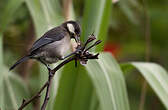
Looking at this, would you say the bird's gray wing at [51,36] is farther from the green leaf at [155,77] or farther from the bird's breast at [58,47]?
the green leaf at [155,77]

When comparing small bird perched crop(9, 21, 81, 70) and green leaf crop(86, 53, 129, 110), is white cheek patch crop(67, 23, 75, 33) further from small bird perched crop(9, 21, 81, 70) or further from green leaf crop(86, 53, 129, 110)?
green leaf crop(86, 53, 129, 110)

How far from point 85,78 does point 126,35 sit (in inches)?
51.6

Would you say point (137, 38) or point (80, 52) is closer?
point (80, 52)

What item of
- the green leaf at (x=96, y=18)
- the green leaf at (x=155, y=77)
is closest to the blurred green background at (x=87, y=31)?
A: the green leaf at (x=96, y=18)

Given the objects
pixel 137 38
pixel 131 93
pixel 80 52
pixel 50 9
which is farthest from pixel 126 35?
pixel 80 52

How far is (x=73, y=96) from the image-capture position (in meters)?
1.90

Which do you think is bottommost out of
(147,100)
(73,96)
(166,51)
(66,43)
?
(147,100)

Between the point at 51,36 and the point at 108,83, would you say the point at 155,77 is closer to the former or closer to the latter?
the point at 108,83

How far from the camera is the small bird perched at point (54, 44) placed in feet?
5.63

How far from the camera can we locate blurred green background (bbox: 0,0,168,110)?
1.92 m

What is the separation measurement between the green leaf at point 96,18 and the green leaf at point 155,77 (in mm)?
194

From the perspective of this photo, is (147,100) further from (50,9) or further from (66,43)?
(66,43)

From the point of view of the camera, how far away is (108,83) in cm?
183

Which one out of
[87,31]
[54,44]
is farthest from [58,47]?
[87,31]
